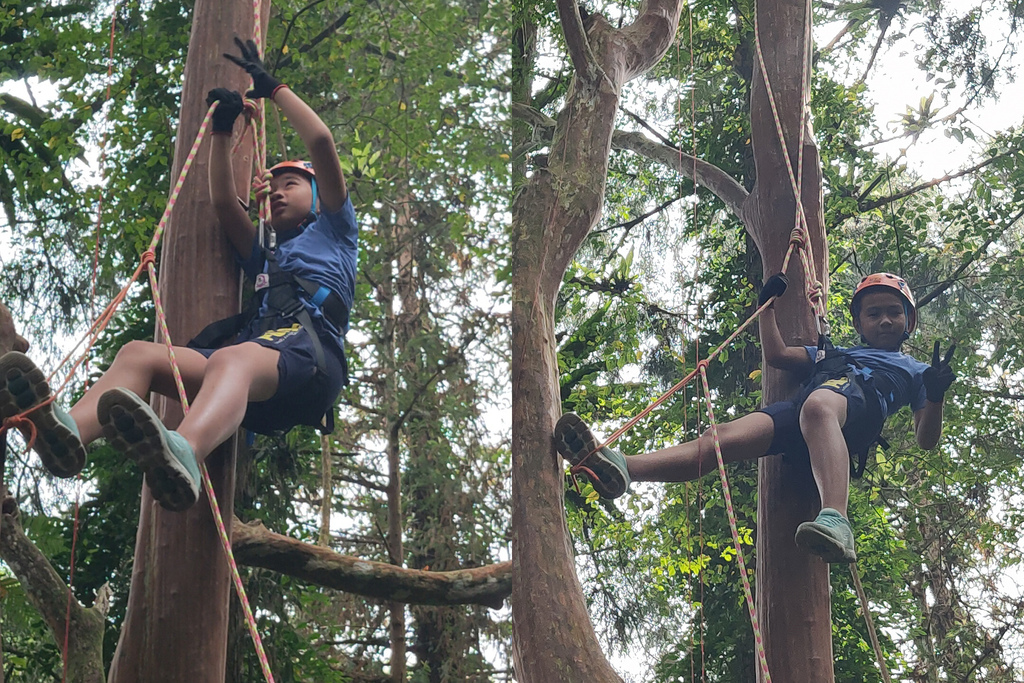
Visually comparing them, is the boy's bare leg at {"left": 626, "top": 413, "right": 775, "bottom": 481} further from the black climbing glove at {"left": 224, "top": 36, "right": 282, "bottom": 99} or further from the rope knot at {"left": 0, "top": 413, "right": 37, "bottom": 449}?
the rope knot at {"left": 0, "top": 413, "right": 37, "bottom": 449}

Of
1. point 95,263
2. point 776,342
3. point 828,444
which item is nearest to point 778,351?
point 776,342

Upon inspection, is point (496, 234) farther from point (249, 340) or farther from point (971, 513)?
point (971, 513)

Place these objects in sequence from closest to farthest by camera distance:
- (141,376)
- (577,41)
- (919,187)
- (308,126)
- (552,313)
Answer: (141,376), (308,126), (919,187), (552,313), (577,41)

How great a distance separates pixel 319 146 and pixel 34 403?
83cm

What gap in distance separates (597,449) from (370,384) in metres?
0.59

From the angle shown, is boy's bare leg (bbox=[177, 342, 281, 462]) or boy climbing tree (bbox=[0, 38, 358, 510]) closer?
boy climbing tree (bbox=[0, 38, 358, 510])

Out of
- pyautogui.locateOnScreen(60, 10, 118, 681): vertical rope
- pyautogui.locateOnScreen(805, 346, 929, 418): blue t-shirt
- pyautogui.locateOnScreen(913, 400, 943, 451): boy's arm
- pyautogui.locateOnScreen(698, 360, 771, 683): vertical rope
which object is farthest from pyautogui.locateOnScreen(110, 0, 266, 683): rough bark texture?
pyautogui.locateOnScreen(913, 400, 943, 451): boy's arm

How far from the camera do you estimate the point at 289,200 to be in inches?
100

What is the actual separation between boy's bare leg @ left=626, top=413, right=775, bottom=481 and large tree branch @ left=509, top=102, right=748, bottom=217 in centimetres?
60

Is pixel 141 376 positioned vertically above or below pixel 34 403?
above

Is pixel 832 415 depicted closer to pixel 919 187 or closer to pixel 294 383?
pixel 919 187

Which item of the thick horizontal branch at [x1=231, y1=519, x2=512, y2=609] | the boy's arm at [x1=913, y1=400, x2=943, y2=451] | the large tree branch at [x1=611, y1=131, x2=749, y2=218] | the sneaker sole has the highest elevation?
the large tree branch at [x1=611, y1=131, x2=749, y2=218]

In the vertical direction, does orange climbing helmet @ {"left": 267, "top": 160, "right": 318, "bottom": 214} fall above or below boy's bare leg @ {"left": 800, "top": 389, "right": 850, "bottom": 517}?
above

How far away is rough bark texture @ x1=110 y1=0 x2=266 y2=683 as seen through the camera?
2172 mm
